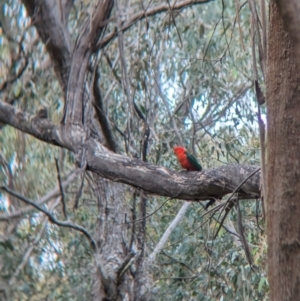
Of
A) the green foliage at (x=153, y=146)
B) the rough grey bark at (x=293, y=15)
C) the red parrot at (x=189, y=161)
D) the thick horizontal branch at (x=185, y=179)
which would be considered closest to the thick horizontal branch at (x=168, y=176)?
the thick horizontal branch at (x=185, y=179)

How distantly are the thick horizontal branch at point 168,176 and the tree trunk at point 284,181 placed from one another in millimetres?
1447

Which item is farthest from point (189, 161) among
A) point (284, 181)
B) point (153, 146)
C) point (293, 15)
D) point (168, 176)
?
point (293, 15)

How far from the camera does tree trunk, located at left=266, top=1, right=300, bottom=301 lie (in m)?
1.82

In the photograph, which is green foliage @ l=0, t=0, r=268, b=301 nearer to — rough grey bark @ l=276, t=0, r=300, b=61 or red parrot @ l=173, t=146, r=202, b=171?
red parrot @ l=173, t=146, r=202, b=171

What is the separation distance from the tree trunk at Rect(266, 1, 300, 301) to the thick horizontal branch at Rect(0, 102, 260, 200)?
1447 millimetres

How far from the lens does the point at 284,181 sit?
6.06ft

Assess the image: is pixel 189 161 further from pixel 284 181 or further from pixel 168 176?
pixel 284 181

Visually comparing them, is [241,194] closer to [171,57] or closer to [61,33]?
[61,33]

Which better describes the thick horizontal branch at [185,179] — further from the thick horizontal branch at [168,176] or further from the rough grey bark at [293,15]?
the rough grey bark at [293,15]

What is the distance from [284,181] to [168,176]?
5.95 feet

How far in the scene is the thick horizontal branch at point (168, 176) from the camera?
350 cm

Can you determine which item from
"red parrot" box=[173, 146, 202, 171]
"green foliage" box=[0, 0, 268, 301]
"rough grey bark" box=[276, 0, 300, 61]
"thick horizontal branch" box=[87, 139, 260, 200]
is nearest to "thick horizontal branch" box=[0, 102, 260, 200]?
"thick horizontal branch" box=[87, 139, 260, 200]

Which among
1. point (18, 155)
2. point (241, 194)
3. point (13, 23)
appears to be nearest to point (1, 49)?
point (13, 23)

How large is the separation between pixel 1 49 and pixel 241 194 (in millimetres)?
3987
